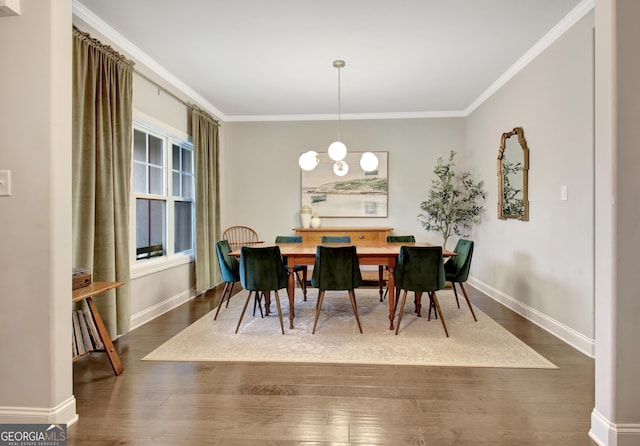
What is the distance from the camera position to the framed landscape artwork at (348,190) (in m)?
5.70

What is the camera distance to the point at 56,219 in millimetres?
1730

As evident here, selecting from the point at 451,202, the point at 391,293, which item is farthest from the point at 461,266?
the point at 451,202

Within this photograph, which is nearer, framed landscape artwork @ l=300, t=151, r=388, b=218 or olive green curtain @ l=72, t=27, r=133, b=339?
olive green curtain @ l=72, t=27, r=133, b=339

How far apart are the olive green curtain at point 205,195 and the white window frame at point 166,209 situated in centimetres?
14

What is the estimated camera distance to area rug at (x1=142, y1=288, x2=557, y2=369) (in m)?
2.60

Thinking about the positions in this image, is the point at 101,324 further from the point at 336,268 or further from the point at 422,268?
the point at 422,268

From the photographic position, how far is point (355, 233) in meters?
5.44

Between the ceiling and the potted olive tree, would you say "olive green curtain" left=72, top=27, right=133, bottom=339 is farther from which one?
the potted olive tree

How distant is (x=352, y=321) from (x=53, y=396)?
7.95ft

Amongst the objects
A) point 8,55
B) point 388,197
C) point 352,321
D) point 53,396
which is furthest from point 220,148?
point 53,396

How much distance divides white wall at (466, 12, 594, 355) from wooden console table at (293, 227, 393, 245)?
5.50 feet

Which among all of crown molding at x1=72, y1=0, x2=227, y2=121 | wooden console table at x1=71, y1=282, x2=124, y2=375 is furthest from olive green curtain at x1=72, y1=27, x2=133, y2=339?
wooden console table at x1=71, y1=282, x2=124, y2=375

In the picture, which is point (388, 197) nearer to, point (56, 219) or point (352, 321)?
point (352, 321)
